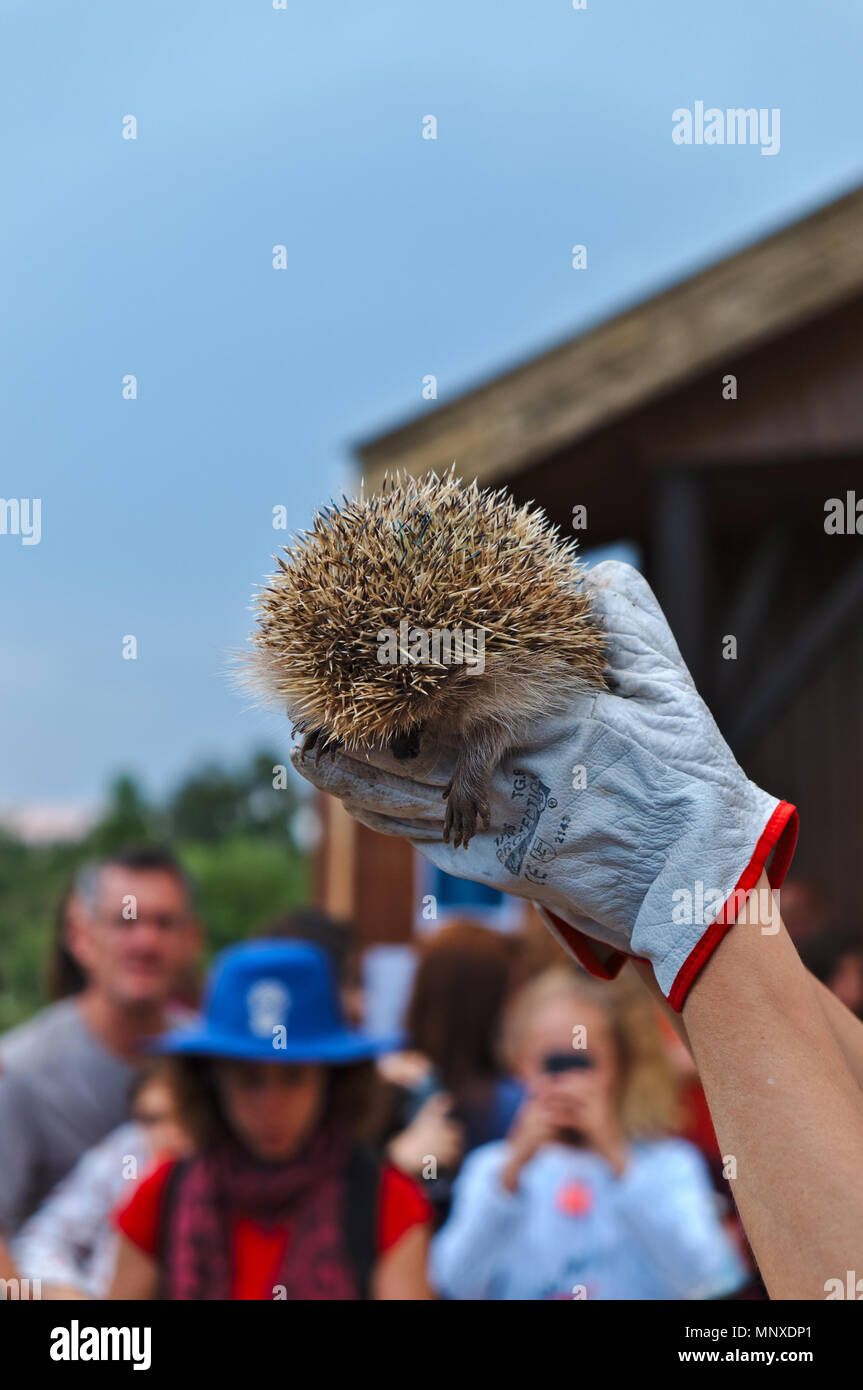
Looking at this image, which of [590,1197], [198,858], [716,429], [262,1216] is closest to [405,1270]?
[262,1216]

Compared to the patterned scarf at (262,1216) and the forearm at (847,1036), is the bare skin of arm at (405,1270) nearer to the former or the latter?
the patterned scarf at (262,1216)

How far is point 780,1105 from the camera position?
56.6 inches

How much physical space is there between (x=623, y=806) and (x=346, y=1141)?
226cm

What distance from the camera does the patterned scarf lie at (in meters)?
3.19

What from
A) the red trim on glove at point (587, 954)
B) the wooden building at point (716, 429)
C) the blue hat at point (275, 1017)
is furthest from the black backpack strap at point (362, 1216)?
the wooden building at point (716, 429)

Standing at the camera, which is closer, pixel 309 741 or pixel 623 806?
pixel 623 806

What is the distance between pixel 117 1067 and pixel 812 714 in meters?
4.46

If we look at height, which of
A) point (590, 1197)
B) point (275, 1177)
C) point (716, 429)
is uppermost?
point (716, 429)

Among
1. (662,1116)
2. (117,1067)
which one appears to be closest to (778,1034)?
(662,1116)

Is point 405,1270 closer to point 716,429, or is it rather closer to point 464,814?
point 464,814

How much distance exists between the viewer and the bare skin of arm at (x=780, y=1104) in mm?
1385

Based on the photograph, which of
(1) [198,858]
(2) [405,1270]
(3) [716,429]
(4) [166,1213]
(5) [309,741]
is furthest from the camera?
(1) [198,858]

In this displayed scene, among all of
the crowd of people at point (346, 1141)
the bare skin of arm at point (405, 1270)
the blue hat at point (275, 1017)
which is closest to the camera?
the bare skin of arm at point (405, 1270)
